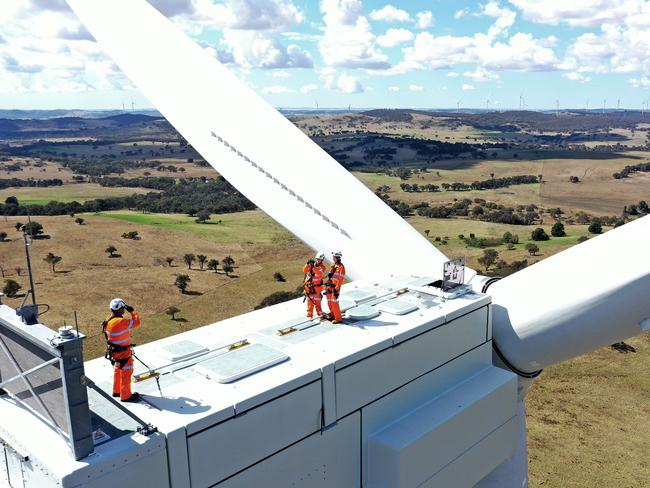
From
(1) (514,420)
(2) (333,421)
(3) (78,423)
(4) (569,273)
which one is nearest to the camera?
(3) (78,423)

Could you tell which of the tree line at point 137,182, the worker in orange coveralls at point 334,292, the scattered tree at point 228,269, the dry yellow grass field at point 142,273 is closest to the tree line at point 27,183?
the tree line at point 137,182

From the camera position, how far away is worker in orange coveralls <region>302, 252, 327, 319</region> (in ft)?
41.9

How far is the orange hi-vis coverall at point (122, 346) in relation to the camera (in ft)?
28.8

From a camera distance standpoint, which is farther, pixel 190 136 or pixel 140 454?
pixel 190 136

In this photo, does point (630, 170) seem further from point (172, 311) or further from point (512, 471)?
point (512, 471)

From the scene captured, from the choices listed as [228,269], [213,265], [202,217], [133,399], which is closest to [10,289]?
[213,265]

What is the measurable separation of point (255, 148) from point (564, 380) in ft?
74.6

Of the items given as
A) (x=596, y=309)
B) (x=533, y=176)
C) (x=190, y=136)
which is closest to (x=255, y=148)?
(x=190, y=136)

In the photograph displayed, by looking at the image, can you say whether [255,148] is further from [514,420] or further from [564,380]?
[564,380]

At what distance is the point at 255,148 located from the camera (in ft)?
55.3

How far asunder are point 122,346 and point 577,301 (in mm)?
9589

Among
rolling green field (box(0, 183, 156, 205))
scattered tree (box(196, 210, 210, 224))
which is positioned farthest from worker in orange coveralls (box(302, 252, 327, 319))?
rolling green field (box(0, 183, 156, 205))

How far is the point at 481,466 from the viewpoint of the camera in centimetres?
1340

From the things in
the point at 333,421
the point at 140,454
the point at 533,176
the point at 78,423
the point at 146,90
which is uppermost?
the point at 146,90
